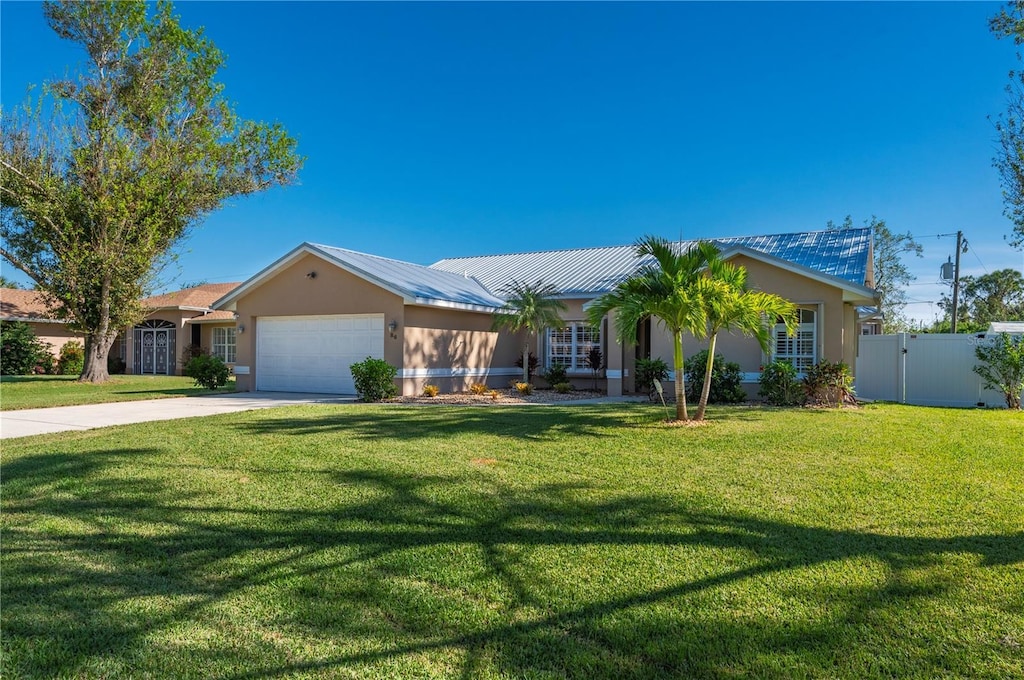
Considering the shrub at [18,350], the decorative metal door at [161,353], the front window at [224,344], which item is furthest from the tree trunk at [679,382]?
the shrub at [18,350]

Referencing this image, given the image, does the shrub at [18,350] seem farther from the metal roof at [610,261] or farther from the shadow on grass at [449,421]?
the shadow on grass at [449,421]

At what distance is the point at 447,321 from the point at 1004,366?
46.3 feet

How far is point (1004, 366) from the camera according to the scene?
14.0 meters

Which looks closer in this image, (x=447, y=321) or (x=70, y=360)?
(x=447, y=321)

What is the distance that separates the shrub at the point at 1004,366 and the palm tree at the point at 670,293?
8.85 m

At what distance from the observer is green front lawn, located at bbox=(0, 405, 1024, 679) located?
3055 mm

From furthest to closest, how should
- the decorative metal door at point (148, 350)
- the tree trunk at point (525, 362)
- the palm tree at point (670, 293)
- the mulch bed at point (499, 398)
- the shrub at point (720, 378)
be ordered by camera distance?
the decorative metal door at point (148, 350) → the tree trunk at point (525, 362) → the mulch bed at point (499, 398) → the shrub at point (720, 378) → the palm tree at point (670, 293)

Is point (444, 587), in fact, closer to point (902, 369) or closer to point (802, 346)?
point (802, 346)

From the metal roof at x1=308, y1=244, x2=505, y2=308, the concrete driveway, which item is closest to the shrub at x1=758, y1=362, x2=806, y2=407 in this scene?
the metal roof at x1=308, y1=244, x2=505, y2=308

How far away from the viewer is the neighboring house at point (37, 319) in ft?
98.3

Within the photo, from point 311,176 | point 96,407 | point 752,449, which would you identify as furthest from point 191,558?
point 311,176

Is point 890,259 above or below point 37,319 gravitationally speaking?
above

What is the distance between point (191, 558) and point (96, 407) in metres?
12.4

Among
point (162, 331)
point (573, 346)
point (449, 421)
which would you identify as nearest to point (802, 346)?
point (573, 346)
